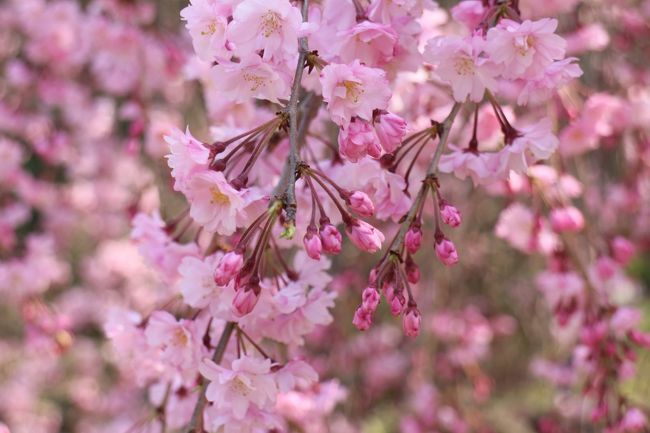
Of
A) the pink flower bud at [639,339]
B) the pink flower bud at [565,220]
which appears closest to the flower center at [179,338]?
the pink flower bud at [565,220]

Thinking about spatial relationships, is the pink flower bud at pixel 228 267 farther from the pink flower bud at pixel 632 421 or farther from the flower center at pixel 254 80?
the pink flower bud at pixel 632 421

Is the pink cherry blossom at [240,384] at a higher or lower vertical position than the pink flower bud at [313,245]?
lower

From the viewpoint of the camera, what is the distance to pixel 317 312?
1240 millimetres

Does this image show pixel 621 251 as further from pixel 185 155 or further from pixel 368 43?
pixel 185 155

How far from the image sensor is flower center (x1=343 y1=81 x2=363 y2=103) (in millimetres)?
1062

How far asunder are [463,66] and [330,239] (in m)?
0.39

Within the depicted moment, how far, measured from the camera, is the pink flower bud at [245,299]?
1.04 meters

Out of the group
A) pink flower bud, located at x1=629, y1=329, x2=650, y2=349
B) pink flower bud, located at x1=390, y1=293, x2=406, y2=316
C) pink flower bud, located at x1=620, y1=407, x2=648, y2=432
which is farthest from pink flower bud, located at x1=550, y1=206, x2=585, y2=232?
pink flower bud, located at x1=390, y1=293, x2=406, y2=316

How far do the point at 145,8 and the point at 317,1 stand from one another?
70.4 inches

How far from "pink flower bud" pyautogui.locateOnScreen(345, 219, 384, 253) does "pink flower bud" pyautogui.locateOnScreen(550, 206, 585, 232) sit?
0.98 metres

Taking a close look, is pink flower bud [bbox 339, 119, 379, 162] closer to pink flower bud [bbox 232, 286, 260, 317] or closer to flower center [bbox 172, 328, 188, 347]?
pink flower bud [bbox 232, 286, 260, 317]

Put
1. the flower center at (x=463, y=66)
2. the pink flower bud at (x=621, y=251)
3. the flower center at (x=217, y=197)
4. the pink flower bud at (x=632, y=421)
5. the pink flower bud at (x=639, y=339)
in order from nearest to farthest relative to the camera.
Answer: the flower center at (x=217, y=197) → the flower center at (x=463, y=66) → the pink flower bud at (x=632, y=421) → the pink flower bud at (x=639, y=339) → the pink flower bud at (x=621, y=251)

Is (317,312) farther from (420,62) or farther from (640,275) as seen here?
(640,275)

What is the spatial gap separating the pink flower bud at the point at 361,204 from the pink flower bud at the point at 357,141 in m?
0.05
